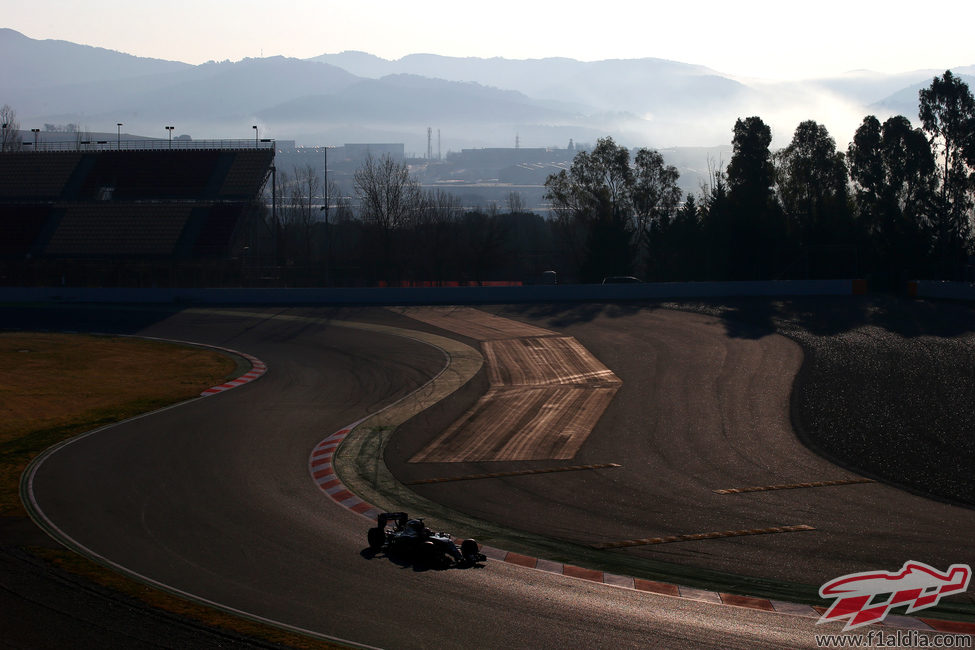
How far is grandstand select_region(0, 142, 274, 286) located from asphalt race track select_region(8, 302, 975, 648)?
1257 inches

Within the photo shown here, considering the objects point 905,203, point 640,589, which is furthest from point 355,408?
point 905,203

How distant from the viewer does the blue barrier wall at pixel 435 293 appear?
48.5 metres

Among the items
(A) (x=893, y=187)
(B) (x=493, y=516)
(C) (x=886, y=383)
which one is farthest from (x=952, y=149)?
(B) (x=493, y=516)

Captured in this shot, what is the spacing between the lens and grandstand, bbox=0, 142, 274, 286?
52.4 meters

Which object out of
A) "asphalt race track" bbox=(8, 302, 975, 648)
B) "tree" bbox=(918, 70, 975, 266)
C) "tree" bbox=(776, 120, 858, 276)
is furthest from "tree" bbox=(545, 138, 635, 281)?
"asphalt race track" bbox=(8, 302, 975, 648)

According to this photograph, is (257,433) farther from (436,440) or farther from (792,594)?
(792,594)

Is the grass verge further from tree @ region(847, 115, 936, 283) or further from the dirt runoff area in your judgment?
tree @ region(847, 115, 936, 283)

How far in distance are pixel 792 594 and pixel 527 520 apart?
4.87 metres

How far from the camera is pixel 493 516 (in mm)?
15086

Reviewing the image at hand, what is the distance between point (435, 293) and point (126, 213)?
→ 27575 mm

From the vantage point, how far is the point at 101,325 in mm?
42625

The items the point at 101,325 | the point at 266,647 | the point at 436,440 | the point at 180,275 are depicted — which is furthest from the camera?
the point at 180,275

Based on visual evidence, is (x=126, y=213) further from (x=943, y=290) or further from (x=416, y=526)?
(x=416, y=526)

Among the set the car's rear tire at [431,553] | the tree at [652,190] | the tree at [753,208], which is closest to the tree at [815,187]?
the tree at [753,208]
